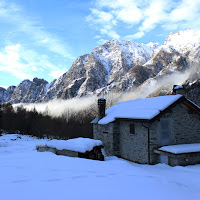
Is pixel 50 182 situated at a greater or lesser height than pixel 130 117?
lesser

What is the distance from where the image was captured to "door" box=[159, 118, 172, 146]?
513 inches

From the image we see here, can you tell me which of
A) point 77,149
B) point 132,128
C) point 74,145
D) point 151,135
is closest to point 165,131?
point 151,135

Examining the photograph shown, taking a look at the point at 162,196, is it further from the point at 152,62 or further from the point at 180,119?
the point at 152,62

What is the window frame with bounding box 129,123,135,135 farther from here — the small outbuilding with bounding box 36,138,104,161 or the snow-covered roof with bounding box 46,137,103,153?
the snow-covered roof with bounding box 46,137,103,153

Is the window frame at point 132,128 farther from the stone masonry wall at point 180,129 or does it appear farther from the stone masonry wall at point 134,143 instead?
the stone masonry wall at point 180,129

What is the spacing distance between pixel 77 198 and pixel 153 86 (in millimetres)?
129161

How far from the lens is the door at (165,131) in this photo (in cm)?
1304

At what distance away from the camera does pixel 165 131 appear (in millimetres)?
13227

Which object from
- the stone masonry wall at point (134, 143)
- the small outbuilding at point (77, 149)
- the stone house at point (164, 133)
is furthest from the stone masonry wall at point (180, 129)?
the small outbuilding at point (77, 149)

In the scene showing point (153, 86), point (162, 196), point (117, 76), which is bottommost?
point (162, 196)

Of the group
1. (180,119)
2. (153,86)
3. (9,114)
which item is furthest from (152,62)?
(180,119)

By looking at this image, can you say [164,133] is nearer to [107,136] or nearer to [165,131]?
[165,131]

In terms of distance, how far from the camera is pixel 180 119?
13.8m

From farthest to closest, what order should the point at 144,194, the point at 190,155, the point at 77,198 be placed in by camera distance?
the point at 190,155 < the point at 144,194 < the point at 77,198
